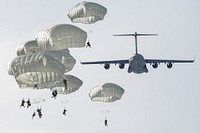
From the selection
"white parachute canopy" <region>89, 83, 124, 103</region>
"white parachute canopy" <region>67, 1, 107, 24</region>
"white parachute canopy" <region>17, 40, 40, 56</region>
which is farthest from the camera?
"white parachute canopy" <region>89, 83, 124, 103</region>

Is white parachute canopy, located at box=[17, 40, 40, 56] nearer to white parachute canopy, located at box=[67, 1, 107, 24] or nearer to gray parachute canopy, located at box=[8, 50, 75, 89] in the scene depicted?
white parachute canopy, located at box=[67, 1, 107, 24]

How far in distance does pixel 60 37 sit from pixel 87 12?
10739 millimetres

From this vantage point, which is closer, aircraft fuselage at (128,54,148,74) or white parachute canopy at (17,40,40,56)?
white parachute canopy at (17,40,40,56)

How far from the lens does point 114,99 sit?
4168 inches

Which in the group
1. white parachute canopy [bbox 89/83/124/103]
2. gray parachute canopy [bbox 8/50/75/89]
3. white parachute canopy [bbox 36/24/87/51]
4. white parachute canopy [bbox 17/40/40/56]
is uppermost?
white parachute canopy [bbox 36/24/87/51]

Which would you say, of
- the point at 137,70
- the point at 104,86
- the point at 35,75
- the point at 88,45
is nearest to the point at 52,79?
the point at 35,75

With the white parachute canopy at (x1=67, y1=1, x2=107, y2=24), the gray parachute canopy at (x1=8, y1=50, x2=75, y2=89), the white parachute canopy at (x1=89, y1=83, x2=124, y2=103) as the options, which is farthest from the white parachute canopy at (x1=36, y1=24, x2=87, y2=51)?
the white parachute canopy at (x1=89, y1=83, x2=124, y2=103)

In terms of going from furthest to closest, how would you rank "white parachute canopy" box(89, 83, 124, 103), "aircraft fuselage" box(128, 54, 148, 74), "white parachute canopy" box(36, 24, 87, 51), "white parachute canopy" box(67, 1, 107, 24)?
"aircraft fuselage" box(128, 54, 148, 74) → "white parachute canopy" box(89, 83, 124, 103) → "white parachute canopy" box(67, 1, 107, 24) → "white parachute canopy" box(36, 24, 87, 51)

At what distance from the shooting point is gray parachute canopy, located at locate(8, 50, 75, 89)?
84.8 metres

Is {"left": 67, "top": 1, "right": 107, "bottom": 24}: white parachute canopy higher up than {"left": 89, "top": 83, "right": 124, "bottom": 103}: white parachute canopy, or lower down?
higher up

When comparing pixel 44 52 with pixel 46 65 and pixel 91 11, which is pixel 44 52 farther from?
pixel 91 11

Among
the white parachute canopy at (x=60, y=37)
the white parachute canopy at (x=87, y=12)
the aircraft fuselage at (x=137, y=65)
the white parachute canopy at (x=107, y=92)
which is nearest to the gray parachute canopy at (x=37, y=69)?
the white parachute canopy at (x=60, y=37)

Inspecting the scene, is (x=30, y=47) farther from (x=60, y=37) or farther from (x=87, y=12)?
(x=87, y=12)

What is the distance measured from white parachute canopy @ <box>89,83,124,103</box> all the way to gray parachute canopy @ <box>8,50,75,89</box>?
1585 centimetres
